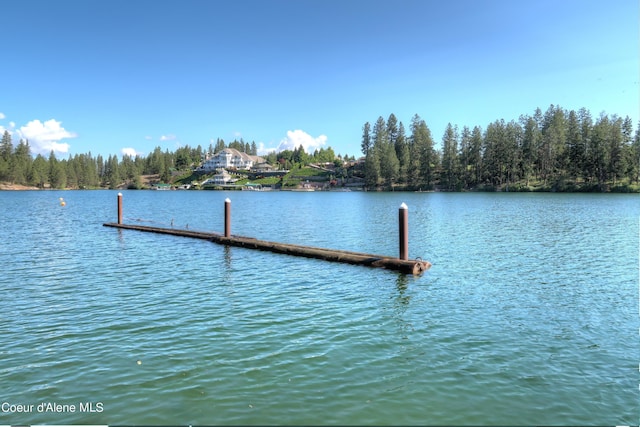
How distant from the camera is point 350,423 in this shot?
21.5ft

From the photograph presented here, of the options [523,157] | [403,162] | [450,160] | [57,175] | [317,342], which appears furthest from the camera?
[57,175]

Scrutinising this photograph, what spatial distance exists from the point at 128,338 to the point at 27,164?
204738 mm

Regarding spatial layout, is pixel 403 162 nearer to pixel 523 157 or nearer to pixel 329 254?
pixel 523 157

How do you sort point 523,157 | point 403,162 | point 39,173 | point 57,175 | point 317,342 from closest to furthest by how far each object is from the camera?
point 317,342 → point 523,157 → point 403,162 → point 39,173 → point 57,175

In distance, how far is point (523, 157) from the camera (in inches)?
5458

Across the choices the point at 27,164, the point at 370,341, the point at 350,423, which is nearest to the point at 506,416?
the point at 350,423

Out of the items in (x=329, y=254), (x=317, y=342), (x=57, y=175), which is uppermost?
(x=57, y=175)

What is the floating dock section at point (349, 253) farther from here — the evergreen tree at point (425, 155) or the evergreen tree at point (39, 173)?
the evergreen tree at point (39, 173)

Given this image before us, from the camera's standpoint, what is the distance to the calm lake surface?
23.3 ft

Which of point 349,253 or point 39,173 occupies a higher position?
point 39,173

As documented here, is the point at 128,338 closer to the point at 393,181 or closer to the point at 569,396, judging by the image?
the point at 569,396

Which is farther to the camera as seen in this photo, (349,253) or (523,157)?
(523,157)

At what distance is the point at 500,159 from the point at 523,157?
7.12m

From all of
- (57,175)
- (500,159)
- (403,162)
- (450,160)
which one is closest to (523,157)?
(500,159)
